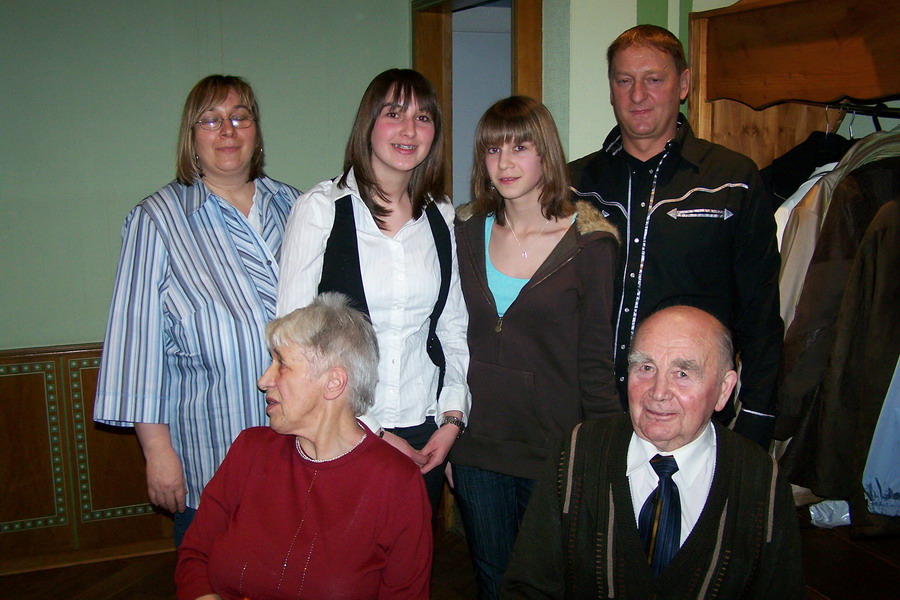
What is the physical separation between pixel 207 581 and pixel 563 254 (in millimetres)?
1095

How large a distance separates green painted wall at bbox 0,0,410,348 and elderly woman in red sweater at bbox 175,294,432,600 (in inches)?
75.2

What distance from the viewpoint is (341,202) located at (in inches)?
74.0

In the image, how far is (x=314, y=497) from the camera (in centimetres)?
164

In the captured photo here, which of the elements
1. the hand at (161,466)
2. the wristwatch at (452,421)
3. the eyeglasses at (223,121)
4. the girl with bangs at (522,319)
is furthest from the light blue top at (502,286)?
the hand at (161,466)

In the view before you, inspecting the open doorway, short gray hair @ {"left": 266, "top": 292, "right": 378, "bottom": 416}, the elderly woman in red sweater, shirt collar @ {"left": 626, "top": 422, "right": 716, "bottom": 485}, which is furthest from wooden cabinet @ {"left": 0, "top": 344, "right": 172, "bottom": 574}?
shirt collar @ {"left": 626, "top": 422, "right": 716, "bottom": 485}

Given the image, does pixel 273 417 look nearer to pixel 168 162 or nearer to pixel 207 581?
pixel 207 581

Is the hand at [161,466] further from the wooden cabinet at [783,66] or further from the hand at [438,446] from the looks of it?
the wooden cabinet at [783,66]

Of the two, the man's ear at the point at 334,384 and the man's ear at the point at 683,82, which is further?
the man's ear at the point at 683,82

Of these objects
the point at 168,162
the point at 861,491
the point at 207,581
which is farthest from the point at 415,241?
the point at 168,162

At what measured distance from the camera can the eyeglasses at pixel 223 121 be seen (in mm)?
1998

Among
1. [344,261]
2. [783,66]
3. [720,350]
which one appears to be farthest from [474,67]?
[720,350]

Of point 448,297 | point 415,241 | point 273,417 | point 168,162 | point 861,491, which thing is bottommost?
point 861,491

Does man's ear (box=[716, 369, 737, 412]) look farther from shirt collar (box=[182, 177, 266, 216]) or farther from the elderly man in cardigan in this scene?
shirt collar (box=[182, 177, 266, 216])

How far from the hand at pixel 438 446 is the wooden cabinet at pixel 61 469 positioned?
1.92 metres
